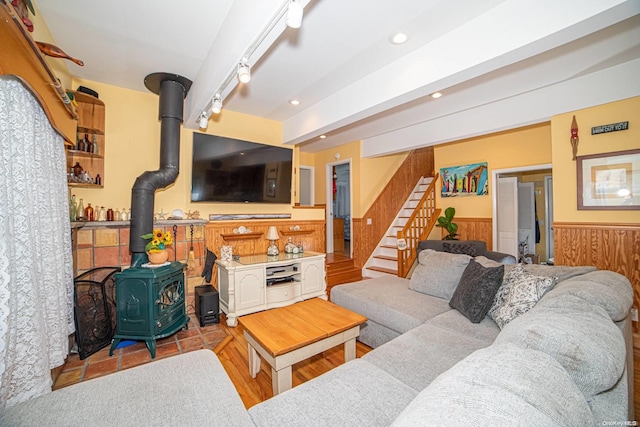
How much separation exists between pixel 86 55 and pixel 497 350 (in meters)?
3.79

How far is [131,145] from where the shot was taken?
3152 millimetres

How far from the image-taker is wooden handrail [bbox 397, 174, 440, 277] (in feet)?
15.1

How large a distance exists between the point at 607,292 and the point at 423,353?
1.02 metres

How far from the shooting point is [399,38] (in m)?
2.07

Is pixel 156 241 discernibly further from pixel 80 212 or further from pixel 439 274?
pixel 439 274

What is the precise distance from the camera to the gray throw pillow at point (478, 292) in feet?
6.47

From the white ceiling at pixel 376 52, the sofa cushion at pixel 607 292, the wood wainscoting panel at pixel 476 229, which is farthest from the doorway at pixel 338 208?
the sofa cushion at pixel 607 292

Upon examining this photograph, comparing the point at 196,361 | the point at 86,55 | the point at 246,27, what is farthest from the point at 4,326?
the point at 86,55

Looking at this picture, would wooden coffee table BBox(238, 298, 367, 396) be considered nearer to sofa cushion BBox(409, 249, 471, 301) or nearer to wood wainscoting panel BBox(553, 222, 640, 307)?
sofa cushion BBox(409, 249, 471, 301)

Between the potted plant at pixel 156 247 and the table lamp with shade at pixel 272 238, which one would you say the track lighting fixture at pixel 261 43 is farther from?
the table lamp with shade at pixel 272 238

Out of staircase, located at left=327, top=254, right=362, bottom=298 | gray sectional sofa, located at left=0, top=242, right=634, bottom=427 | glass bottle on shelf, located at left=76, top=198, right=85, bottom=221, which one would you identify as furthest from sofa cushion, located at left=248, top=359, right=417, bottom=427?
staircase, located at left=327, top=254, right=362, bottom=298

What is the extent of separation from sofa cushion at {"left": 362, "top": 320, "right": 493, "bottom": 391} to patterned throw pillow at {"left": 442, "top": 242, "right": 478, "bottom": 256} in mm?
2558

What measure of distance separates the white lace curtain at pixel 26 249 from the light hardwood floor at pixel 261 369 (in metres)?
1.15

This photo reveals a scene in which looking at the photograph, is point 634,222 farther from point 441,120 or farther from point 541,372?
point 541,372
